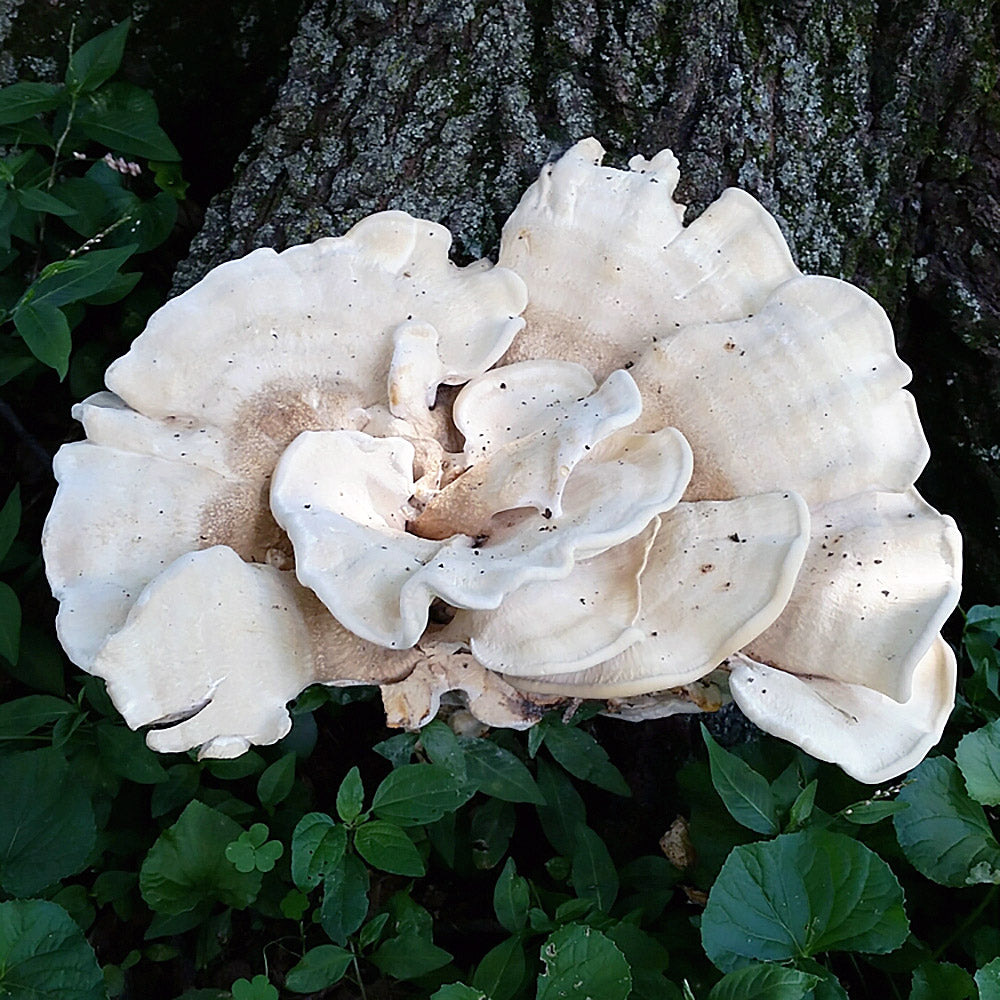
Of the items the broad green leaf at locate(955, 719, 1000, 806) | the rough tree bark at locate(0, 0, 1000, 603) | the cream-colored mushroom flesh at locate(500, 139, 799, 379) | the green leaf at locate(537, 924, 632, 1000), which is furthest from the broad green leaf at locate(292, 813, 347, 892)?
the rough tree bark at locate(0, 0, 1000, 603)

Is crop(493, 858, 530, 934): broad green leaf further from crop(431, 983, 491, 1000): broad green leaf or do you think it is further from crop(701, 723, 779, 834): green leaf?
crop(701, 723, 779, 834): green leaf

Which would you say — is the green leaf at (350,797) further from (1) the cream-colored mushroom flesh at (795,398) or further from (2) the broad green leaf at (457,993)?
(1) the cream-colored mushroom flesh at (795,398)

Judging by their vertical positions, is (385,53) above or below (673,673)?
above

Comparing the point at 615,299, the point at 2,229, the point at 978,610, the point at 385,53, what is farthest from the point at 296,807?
the point at 385,53

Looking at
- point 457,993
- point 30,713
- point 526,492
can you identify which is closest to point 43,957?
point 30,713

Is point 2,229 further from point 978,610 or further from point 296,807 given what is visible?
point 978,610

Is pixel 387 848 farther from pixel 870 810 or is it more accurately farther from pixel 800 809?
pixel 870 810

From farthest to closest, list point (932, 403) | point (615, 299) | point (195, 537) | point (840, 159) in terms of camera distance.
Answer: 1. point (932, 403)
2. point (840, 159)
3. point (615, 299)
4. point (195, 537)

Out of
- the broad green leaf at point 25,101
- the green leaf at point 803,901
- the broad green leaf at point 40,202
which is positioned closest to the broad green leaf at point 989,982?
the green leaf at point 803,901
